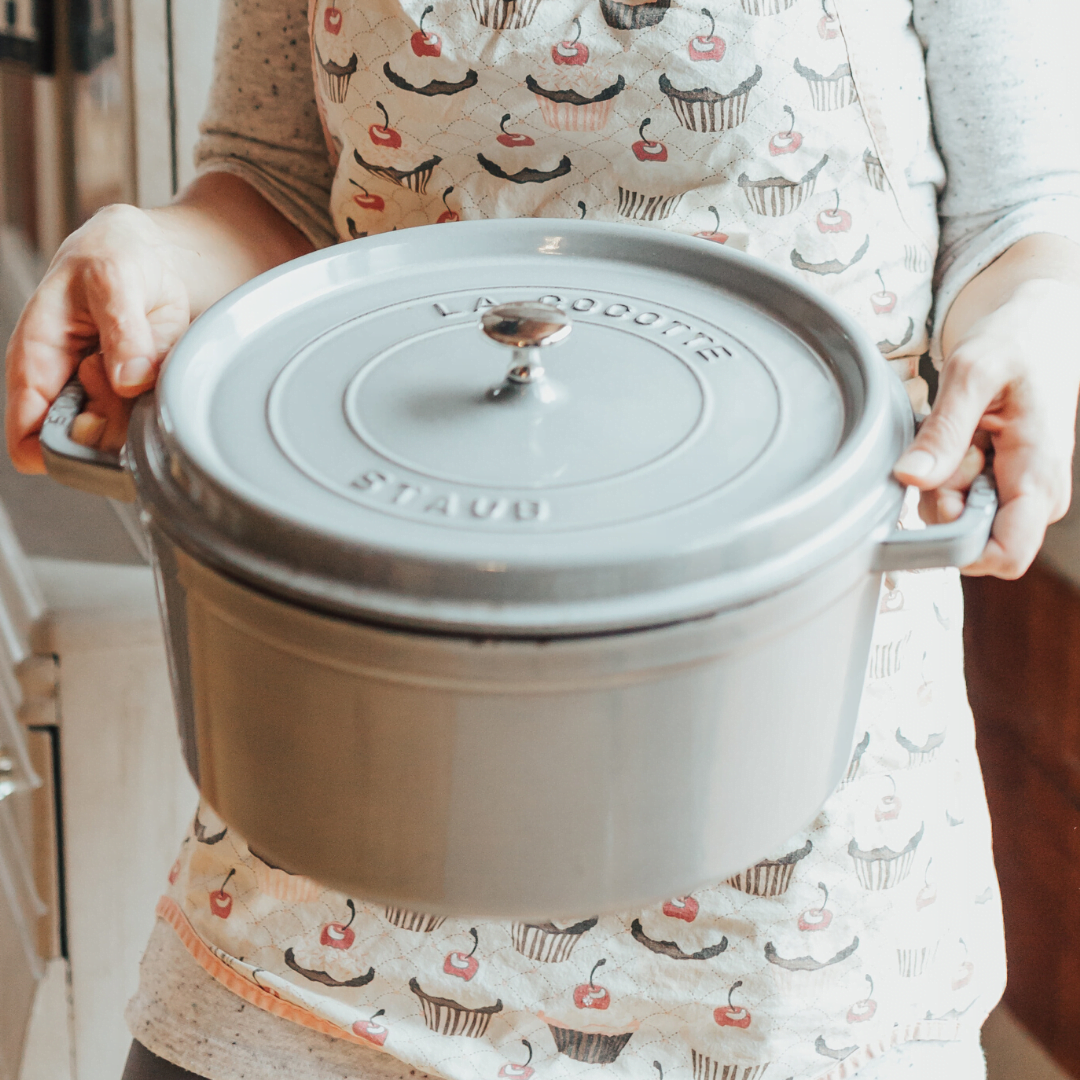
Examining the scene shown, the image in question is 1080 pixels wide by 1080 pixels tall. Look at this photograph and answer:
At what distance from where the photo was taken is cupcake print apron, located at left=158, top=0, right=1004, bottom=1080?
2.08 feet

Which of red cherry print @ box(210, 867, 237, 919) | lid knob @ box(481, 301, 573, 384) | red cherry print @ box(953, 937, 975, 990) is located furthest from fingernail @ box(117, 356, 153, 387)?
red cherry print @ box(953, 937, 975, 990)

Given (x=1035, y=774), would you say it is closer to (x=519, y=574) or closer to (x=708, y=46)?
(x=708, y=46)

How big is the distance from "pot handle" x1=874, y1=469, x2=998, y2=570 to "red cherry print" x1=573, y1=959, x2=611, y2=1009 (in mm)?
386

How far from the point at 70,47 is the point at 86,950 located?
3.74ft

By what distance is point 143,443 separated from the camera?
45cm

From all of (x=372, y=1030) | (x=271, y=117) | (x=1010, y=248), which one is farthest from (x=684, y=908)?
(x=271, y=117)

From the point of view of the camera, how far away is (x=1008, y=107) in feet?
2.14

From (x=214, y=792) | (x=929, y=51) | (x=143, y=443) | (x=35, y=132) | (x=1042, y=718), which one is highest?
(x=929, y=51)

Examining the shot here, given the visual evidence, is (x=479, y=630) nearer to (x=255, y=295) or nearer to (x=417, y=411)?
(x=417, y=411)

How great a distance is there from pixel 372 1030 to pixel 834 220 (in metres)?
0.57

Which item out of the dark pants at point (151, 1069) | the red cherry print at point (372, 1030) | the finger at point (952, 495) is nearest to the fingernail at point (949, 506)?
the finger at point (952, 495)

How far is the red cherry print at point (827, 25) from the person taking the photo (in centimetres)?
63

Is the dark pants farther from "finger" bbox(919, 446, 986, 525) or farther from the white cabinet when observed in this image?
"finger" bbox(919, 446, 986, 525)

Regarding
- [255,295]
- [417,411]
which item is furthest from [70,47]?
[417,411]
